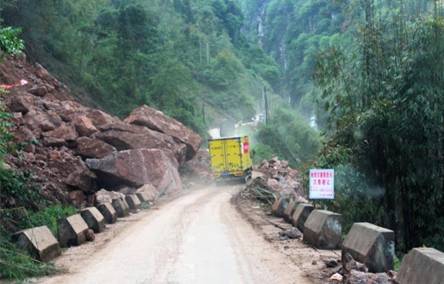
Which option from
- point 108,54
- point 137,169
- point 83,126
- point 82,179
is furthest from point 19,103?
point 108,54


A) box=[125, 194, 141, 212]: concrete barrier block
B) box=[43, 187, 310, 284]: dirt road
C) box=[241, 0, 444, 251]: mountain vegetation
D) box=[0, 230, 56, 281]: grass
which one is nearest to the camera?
box=[43, 187, 310, 284]: dirt road

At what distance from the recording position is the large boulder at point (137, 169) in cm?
2997

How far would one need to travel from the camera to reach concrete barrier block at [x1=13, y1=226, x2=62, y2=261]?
11523mm

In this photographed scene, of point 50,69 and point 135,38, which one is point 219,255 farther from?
point 135,38

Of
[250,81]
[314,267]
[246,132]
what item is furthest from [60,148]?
[250,81]

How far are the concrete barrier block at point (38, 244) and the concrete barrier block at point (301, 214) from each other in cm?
611

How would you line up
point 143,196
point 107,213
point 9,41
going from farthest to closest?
1. point 143,196
2. point 107,213
3. point 9,41

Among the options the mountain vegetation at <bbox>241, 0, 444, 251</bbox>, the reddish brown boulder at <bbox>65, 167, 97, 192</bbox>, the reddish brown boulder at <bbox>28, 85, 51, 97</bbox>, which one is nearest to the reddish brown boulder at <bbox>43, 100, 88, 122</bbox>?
the reddish brown boulder at <bbox>28, 85, 51, 97</bbox>

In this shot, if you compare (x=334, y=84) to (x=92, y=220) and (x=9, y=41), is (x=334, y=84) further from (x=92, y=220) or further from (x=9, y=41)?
(x=9, y=41)

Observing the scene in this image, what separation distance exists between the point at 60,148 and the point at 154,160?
21.1 ft

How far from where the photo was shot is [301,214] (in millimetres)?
15266

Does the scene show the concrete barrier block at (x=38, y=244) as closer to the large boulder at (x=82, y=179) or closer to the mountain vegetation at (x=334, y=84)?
the mountain vegetation at (x=334, y=84)

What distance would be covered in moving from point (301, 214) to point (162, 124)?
27501mm

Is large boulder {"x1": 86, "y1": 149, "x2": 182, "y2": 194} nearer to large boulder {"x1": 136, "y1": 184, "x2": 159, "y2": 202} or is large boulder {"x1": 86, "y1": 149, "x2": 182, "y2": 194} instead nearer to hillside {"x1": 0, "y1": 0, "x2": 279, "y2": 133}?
large boulder {"x1": 136, "y1": 184, "x2": 159, "y2": 202}
